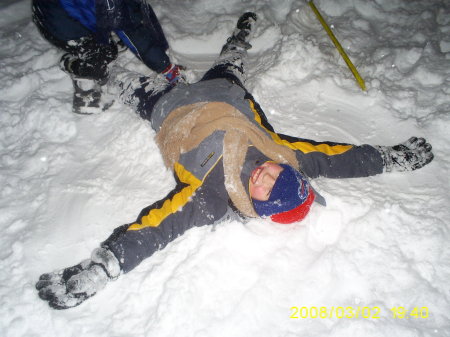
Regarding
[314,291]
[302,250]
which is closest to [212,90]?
[302,250]

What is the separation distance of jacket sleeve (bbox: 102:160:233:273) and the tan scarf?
13 centimetres

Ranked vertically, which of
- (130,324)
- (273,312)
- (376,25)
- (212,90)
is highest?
(376,25)

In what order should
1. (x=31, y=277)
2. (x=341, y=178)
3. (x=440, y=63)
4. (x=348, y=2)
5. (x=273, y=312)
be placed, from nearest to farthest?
(x=273, y=312), (x=31, y=277), (x=341, y=178), (x=440, y=63), (x=348, y=2)

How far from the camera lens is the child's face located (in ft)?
6.43

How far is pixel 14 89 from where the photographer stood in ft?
9.55

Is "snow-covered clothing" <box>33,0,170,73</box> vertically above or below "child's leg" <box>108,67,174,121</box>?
above

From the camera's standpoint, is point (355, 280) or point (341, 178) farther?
point (341, 178)

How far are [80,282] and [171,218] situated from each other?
0.65m

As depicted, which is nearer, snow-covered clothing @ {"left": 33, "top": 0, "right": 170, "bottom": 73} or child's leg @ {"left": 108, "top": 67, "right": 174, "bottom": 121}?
snow-covered clothing @ {"left": 33, "top": 0, "right": 170, "bottom": 73}

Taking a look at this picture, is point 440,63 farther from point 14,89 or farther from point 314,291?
point 14,89

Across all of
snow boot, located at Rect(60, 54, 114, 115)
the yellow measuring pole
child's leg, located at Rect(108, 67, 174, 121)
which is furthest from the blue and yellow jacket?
the yellow measuring pole

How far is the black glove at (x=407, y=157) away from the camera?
2232 millimetres

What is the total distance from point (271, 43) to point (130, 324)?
3031mm

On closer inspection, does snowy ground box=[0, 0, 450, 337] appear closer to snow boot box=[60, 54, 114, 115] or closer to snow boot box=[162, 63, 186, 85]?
snow boot box=[60, 54, 114, 115]
